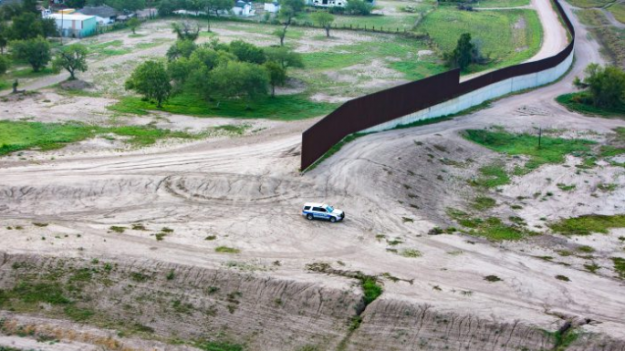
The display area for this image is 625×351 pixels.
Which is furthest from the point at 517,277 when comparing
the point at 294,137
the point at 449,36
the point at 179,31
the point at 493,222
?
the point at 449,36

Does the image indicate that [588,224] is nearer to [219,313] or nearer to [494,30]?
[219,313]

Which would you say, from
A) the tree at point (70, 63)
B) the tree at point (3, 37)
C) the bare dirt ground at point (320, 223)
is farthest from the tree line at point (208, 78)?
the tree at point (3, 37)

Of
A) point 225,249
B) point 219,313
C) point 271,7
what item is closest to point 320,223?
point 225,249

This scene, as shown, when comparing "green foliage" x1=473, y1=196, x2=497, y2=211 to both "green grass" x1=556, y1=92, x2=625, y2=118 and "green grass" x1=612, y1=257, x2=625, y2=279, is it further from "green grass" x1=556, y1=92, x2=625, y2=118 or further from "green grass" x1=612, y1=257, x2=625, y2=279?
"green grass" x1=556, y1=92, x2=625, y2=118

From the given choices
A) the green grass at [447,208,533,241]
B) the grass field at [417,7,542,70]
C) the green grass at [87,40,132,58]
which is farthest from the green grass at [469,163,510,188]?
the green grass at [87,40,132,58]

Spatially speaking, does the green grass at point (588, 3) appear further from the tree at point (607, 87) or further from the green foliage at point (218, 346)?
the green foliage at point (218, 346)

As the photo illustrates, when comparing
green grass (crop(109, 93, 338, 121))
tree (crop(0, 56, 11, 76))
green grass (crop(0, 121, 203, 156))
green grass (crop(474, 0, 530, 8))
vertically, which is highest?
green grass (crop(474, 0, 530, 8))
